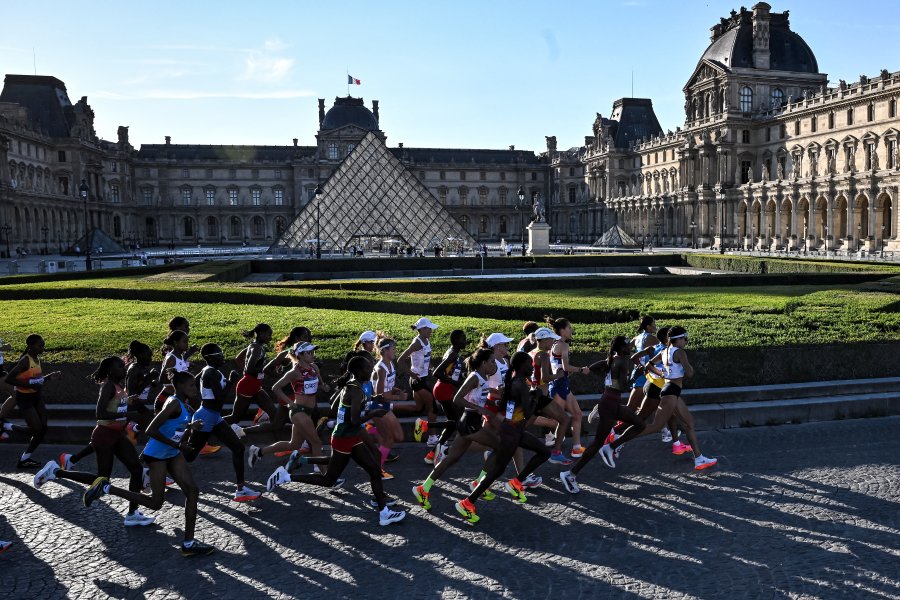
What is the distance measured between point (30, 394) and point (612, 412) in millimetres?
5786

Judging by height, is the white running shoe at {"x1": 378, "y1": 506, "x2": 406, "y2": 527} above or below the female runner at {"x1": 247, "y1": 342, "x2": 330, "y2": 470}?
below

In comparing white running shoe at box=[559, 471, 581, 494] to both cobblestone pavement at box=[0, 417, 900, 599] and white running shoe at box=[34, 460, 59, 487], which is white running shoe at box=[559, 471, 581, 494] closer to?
cobblestone pavement at box=[0, 417, 900, 599]

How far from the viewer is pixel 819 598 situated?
198 inches

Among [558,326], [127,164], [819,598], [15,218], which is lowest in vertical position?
[819,598]

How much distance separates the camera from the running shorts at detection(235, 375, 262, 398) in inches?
316

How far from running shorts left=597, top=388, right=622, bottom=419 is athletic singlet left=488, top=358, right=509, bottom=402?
96 centimetres

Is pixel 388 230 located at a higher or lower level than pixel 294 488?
higher

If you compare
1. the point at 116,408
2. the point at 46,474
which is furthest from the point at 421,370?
the point at 46,474

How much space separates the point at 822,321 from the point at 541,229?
38530 millimetres

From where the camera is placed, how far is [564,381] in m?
7.93

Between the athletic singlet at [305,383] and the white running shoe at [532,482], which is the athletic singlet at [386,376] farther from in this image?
the white running shoe at [532,482]

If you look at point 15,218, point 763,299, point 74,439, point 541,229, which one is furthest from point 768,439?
point 15,218

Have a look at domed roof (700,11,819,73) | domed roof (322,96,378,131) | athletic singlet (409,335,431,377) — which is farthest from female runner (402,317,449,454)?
domed roof (322,96,378,131)

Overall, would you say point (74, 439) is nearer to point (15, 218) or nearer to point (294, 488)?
point (294, 488)
